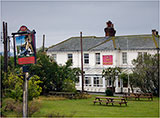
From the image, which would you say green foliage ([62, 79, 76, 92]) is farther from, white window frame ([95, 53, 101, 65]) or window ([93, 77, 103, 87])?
white window frame ([95, 53, 101, 65])

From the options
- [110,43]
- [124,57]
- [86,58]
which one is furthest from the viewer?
[86,58]

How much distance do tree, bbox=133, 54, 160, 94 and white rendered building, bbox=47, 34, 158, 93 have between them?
18.3 feet

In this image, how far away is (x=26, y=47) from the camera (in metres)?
18.9

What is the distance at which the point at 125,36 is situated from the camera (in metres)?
45.7

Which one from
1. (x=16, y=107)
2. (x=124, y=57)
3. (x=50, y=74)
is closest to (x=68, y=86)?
(x=50, y=74)

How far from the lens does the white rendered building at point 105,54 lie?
41531 mm

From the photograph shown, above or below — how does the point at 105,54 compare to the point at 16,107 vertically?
above

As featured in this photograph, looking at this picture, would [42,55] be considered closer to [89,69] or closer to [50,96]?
[50,96]

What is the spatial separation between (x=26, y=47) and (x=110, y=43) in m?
25.9

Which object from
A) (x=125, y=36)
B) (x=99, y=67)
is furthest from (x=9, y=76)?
(x=125, y=36)

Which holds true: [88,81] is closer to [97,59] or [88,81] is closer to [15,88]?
[97,59]

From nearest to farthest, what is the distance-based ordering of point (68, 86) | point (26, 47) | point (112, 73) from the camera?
point (26, 47)
point (68, 86)
point (112, 73)

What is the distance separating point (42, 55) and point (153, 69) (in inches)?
468

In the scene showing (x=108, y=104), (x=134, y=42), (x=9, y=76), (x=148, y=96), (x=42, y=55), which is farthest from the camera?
(x=134, y=42)
